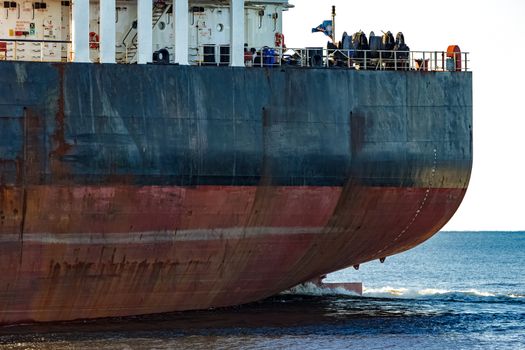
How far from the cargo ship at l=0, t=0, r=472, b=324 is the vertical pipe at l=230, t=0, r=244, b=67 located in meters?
0.04

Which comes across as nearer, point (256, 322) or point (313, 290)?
point (256, 322)

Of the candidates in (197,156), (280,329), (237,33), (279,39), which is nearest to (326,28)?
(279,39)

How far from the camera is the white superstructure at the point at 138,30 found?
2642cm

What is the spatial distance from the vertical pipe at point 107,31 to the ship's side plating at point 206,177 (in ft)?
1.85

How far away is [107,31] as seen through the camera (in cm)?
2636

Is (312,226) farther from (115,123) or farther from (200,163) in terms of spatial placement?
(115,123)

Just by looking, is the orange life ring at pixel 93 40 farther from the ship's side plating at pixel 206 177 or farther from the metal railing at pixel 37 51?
the ship's side plating at pixel 206 177

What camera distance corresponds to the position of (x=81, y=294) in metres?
25.7

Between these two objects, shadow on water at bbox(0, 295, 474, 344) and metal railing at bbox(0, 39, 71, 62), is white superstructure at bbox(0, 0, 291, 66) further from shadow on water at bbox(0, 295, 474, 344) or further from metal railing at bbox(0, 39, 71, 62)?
shadow on water at bbox(0, 295, 474, 344)

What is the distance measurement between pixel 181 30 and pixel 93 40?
2.12 metres

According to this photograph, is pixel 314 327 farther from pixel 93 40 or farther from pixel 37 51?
pixel 37 51

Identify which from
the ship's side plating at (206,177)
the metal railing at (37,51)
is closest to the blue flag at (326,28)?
the ship's side plating at (206,177)

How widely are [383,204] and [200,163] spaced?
445 cm

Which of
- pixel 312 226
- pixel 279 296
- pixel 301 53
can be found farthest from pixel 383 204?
pixel 279 296
